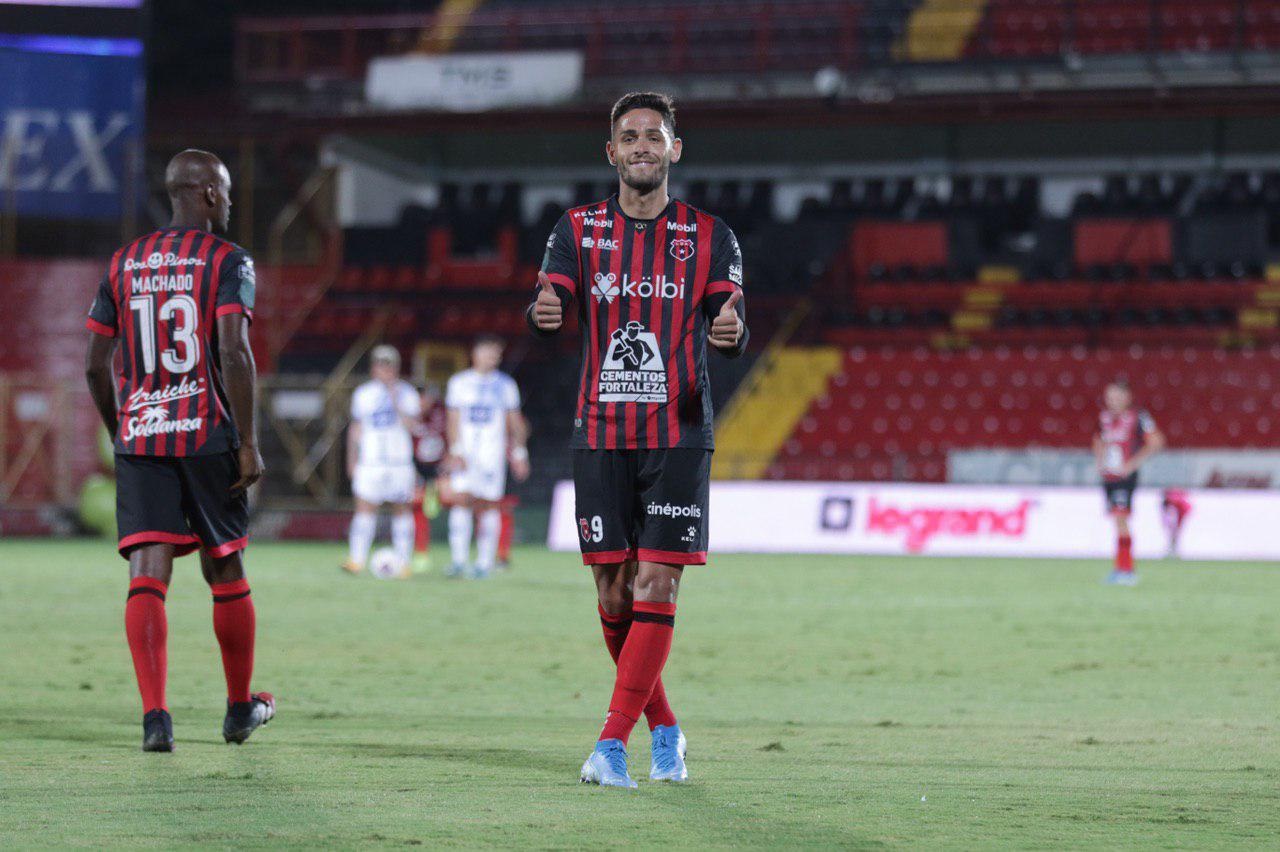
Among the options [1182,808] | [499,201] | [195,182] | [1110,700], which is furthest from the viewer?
[499,201]

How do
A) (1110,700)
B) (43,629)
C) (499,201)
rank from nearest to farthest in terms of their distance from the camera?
(1110,700), (43,629), (499,201)

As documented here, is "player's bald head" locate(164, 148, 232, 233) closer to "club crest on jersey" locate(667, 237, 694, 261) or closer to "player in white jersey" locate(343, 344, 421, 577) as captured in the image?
"club crest on jersey" locate(667, 237, 694, 261)

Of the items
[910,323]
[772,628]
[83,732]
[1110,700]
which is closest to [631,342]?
[83,732]

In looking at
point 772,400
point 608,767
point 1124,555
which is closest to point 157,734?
point 608,767

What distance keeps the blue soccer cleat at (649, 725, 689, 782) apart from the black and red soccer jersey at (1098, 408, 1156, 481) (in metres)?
13.3

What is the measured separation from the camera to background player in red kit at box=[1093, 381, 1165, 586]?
1856cm

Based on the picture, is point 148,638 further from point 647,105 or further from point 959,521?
point 959,521

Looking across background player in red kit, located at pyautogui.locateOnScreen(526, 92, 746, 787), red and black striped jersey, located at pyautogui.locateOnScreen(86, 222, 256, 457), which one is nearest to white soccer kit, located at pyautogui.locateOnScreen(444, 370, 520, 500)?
red and black striped jersey, located at pyautogui.locateOnScreen(86, 222, 256, 457)

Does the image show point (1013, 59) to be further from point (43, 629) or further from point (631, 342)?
point (631, 342)

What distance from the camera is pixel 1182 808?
5.65 metres

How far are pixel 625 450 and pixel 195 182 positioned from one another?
2.13 metres

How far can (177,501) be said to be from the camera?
Answer: 6914mm

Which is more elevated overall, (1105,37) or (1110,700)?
(1105,37)

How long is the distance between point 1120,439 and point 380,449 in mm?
7422
